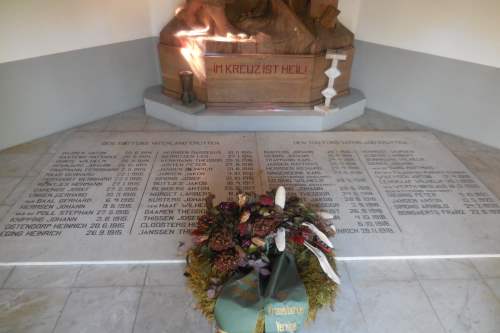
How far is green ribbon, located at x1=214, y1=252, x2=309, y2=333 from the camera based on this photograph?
1.53 meters

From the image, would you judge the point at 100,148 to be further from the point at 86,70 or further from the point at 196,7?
the point at 196,7

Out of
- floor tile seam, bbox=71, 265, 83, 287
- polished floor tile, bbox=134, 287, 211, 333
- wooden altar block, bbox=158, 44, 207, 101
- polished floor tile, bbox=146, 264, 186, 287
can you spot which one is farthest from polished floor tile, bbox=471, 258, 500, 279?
wooden altar block, bbox=158, 44, 207, 101

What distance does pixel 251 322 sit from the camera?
1520 mm

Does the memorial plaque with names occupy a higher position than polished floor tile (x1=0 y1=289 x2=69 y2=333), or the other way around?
the memorial plaque with names

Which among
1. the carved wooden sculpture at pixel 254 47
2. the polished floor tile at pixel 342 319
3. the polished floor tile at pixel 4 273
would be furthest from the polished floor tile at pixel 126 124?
the polished floor tile at pixel 342 319

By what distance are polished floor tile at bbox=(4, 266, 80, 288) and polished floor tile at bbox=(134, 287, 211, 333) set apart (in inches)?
19.3

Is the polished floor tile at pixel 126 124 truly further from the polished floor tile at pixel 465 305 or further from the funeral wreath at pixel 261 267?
the polished floor tile at pixel 465 305

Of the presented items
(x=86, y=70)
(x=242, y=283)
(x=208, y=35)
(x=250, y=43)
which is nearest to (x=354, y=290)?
(x=242, y=283)

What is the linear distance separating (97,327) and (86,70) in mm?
2849

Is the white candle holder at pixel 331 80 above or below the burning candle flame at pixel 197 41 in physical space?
below

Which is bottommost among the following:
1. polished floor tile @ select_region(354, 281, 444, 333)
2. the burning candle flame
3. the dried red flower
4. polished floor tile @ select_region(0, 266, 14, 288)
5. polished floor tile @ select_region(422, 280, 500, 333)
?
polished floor tile @ select_region(422, 280, 500, 333)

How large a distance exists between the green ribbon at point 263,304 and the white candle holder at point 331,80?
2.53 m

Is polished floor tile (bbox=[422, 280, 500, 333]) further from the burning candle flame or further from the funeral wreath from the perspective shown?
the burning candle flame

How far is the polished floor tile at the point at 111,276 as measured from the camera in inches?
78.7
